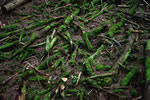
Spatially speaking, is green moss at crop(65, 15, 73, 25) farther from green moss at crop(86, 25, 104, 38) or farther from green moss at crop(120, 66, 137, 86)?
green moss at crop(120, 66, 137, 86)

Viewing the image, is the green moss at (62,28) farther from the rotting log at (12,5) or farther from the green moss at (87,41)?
the rotting log at (12,5)

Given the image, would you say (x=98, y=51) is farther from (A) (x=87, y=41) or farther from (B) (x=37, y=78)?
(B) (x=37, y=78)

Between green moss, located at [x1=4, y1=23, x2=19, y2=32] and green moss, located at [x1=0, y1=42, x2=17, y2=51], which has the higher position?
green moss, located at [x1=4, y1=23, x2=19, y2=32]

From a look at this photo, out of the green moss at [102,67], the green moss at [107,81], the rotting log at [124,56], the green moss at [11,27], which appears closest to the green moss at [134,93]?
the green moss at [107,81]

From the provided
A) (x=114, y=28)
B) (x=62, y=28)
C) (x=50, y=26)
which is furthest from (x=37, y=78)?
(x=114, y=28)

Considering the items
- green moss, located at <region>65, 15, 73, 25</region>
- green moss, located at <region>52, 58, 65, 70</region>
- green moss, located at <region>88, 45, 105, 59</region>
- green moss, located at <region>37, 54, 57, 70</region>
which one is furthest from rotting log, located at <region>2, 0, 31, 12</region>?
green moss, located at <region>88, 45, 105, 59</region>

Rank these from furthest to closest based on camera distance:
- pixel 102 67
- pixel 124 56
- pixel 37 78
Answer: pixel 124 56 < pixel 102 67 < pixel 37 78

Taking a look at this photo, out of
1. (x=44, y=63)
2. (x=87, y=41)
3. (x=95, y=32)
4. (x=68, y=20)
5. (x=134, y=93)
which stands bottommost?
(x=134, y=93)

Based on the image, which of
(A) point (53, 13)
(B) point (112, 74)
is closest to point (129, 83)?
(B) point (112, 74)
